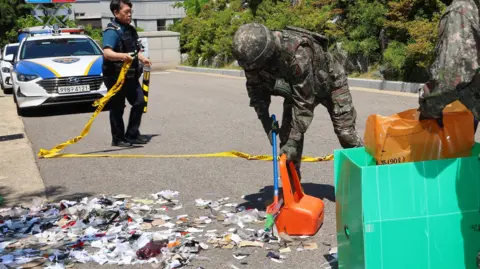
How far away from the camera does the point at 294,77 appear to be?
4422 millimetres

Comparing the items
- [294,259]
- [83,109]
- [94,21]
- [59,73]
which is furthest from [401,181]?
[94,21]

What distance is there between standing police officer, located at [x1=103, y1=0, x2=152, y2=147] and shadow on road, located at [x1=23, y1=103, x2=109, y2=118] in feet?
14.7

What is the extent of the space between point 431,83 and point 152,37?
28.3 metres

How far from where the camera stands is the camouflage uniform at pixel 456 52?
2.66 meters

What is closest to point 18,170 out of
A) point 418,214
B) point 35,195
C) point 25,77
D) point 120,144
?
point 35,195

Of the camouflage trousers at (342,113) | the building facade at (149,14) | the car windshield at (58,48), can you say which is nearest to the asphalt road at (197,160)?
the camouflage trousers at (342,113)

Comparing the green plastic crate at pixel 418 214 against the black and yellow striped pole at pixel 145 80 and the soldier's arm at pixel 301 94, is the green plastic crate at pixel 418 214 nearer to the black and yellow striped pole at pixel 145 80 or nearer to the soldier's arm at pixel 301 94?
the soldier's arm at pixel 301 94

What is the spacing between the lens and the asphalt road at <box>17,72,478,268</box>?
5695 millimetres

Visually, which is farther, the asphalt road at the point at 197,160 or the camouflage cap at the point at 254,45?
the asphalt road at the point at 197,160

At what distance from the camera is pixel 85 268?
4.11m

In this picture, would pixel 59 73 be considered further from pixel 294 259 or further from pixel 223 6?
pixel 223 6

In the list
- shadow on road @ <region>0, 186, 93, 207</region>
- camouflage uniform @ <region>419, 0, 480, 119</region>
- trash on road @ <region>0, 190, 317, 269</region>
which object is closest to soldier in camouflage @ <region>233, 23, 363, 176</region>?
trash on road @ <region>0, 190, 317, 269</region>

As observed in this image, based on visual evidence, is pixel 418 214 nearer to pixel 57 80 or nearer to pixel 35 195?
pixel 35 195

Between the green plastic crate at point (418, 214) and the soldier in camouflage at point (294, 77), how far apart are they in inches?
56.5
